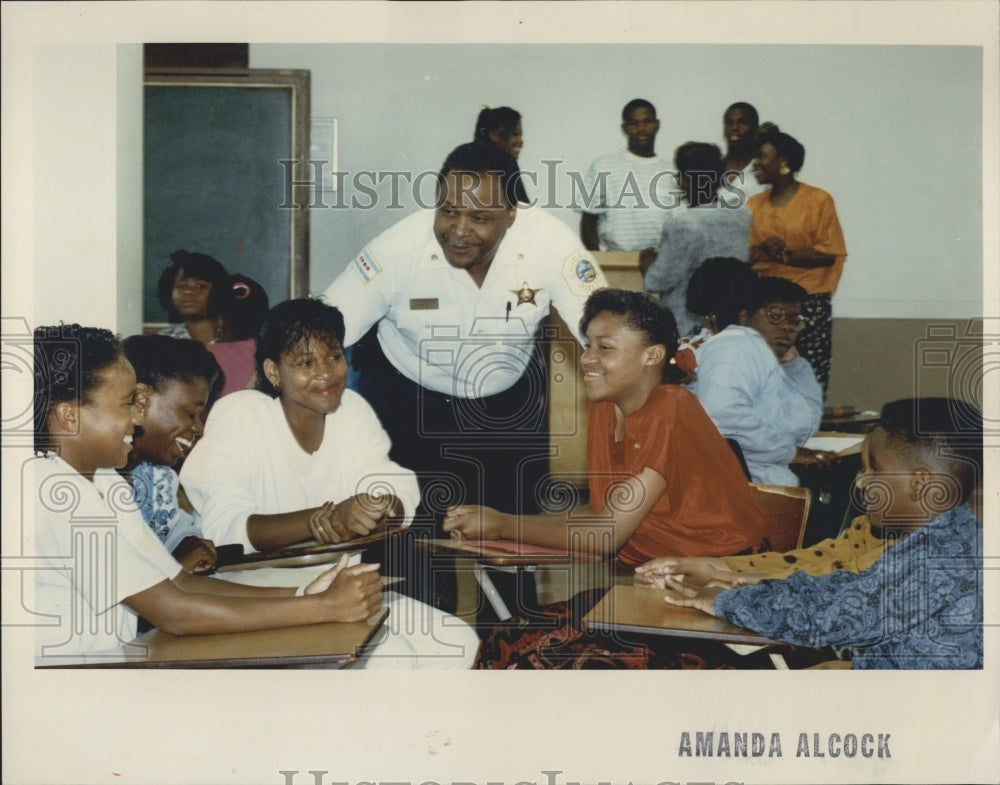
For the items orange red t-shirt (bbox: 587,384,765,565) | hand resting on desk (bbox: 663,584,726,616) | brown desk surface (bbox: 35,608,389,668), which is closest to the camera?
brown desk surface (bbox: 35,608,389,668)

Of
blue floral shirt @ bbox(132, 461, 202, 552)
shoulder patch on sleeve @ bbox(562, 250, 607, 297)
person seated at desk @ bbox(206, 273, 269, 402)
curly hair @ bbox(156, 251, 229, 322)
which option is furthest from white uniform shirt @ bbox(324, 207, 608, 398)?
blue floral shirt @ bbox(132, 461, 202, 552)

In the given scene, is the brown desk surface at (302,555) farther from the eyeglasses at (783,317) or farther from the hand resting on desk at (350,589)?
the eyeglasses at (783,317)

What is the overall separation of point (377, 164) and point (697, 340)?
1.08 m

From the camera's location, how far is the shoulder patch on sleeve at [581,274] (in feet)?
10.5

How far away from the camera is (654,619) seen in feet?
10.00

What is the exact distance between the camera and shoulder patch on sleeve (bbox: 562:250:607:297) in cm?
321

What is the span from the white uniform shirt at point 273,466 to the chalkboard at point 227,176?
13.8 inches

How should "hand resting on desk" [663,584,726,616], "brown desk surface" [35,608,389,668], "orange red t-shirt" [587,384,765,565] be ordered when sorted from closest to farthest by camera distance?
"brown desk surface" [35,608,389,668] < "hand resting on desk" [663,584,726,616] < "orange red t-shirt" [587,384,765,565]

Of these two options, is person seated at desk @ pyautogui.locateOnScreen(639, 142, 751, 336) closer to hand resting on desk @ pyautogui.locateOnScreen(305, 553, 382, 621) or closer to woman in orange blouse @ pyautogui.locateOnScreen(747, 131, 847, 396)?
woman in orange blouse @ pyautogui.locateOnScreen(747, 131, 847, 396)

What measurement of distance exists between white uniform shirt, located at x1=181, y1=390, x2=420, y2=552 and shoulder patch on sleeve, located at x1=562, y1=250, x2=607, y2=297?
2.32ft

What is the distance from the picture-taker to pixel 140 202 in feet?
10.4

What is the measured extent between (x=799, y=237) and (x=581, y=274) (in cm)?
65

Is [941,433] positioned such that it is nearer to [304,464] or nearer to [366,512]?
[366,512]

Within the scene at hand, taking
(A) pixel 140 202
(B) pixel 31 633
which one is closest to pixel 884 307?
(A) pixel 140 202
